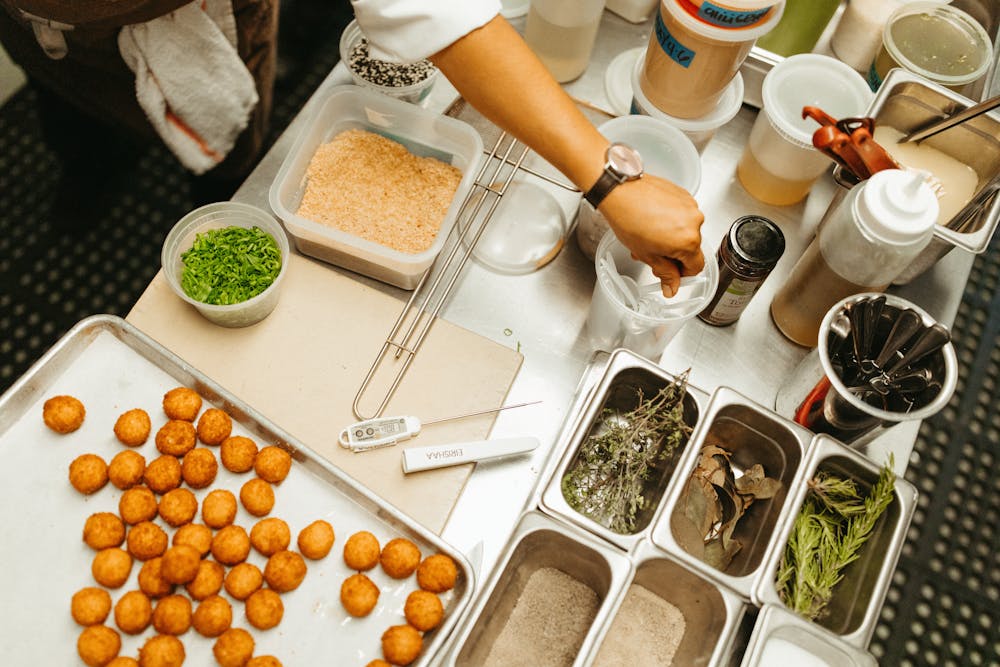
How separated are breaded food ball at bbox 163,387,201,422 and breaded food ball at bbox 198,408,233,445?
20 millimetres

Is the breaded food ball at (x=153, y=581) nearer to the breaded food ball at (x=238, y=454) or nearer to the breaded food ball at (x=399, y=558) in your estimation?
the breaded food ball at (x=238, y=454)

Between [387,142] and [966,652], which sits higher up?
[387,142]

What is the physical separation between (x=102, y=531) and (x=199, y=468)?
0.16m

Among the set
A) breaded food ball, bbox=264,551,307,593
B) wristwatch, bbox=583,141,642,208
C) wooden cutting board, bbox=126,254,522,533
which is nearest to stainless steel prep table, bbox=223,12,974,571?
wooden cutting board, bbox=126,254,522,533

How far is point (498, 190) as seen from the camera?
140 cm

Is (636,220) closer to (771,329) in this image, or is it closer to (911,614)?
(771,329)

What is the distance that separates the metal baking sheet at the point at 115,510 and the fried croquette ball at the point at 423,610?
0.06 feet

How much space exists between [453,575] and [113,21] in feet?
3.62

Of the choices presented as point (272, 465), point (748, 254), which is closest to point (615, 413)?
point (748, 254)

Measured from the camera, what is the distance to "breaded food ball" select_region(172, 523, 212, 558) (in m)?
1.12

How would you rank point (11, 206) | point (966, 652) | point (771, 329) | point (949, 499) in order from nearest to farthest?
point (771, 329), point (966, 652), point (949, 499), point (11, 206)

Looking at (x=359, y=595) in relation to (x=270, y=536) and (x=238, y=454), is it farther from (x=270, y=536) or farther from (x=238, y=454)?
(x=238, y=454)

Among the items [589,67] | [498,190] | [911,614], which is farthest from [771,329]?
[911,614]

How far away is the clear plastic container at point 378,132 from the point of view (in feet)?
4.12
